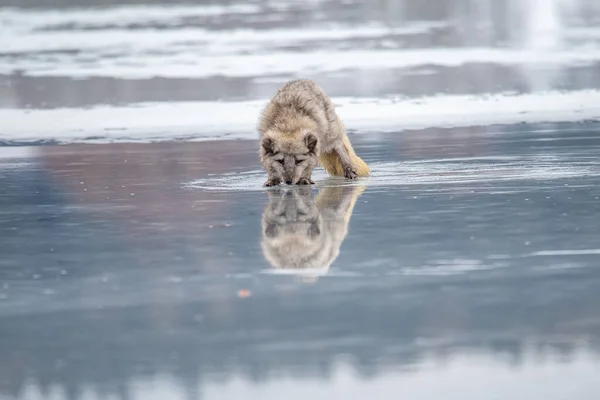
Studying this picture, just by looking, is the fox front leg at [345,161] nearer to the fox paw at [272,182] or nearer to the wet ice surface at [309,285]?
the wet ice surface at [309,285]

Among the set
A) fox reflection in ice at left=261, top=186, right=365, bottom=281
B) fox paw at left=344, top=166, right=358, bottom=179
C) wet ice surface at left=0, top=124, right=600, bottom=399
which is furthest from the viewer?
fox paw at left=344, top=166, right=358, bottom=179

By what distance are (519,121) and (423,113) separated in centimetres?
206

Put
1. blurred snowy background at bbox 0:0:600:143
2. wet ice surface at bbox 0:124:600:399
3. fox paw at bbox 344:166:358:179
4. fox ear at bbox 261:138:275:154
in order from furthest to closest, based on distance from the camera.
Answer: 1. blurred snowy background at bbox 0:0:600:143
2. fox paw at bbox 344:166:358:179
3. fox ear at bbox 261:138:275:154
4. wet ice surface at bbox 0:124:600:399

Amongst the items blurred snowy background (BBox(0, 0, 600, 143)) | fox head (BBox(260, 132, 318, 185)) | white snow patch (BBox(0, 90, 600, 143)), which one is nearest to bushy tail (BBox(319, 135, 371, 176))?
fox head (BBox(260, 132, 318, 185))

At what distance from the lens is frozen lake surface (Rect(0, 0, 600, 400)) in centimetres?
674

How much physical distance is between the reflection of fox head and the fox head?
0.22 metres

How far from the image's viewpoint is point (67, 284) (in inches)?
358

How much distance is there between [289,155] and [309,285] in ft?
18.5

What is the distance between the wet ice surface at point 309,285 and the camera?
21.7 ft

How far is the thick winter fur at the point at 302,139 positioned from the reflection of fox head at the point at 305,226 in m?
0.28

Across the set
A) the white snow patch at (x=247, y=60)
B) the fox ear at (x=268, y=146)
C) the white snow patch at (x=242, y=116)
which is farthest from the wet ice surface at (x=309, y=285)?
the white snow patch at (x=247, y=60)

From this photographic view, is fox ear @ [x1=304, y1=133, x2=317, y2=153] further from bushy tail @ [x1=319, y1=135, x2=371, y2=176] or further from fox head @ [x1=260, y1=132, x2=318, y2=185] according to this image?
bushy tail @ [x1=319, y1=135, x2=371, y2=176]

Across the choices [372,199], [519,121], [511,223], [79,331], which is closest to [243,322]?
[79,331]

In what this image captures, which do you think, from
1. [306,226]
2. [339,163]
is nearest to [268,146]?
[339,163]
